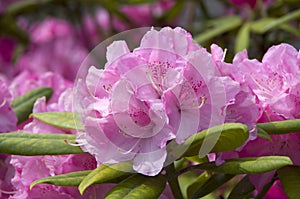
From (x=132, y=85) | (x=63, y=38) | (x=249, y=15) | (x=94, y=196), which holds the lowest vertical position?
(x=94, y=196)

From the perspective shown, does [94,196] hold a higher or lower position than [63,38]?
lower

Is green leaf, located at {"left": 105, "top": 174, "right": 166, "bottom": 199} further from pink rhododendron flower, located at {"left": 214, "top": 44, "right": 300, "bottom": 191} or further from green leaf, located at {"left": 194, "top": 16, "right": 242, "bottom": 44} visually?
green leaf, located at {"left": 194, "top": 16, "right": 242, "bottom": 44}

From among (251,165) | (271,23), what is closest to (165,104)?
(251,165)

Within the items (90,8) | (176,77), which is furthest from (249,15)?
(176,77)

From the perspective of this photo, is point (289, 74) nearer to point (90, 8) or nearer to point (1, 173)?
point (1, 173)

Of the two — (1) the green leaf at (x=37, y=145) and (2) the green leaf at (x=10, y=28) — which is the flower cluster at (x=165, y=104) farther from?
(2) the green leaf at (x=10, y=28)

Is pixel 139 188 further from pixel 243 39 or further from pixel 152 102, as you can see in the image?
pixel 243 39

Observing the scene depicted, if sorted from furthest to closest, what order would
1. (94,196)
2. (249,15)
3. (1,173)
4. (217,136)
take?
1. (249,15)
2. (1,173)
3. (94,196)
4. (217,136)
